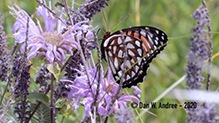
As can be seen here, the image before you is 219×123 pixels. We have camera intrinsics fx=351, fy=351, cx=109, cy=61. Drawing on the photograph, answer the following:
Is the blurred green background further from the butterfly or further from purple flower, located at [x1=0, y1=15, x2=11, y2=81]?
purple flower, located at [x1=0, y1=15, x2=11, y2=81]

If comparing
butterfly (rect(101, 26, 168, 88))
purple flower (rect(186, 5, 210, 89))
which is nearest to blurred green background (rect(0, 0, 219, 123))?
butterfly (rect(101, 26, 168, 88))

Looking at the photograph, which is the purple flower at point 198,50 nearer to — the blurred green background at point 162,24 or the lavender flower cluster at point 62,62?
the lavender flower cluster at point 62,62

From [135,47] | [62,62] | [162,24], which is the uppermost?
[162,24]

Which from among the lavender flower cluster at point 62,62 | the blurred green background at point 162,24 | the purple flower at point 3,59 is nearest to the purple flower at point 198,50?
the lavender flower cluster at point 62,62

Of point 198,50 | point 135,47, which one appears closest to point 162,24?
point 135,47

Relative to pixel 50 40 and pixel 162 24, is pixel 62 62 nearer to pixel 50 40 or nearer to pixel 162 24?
pixel 50 40

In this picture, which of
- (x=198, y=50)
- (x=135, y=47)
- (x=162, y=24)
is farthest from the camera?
(x=162, y=24)
